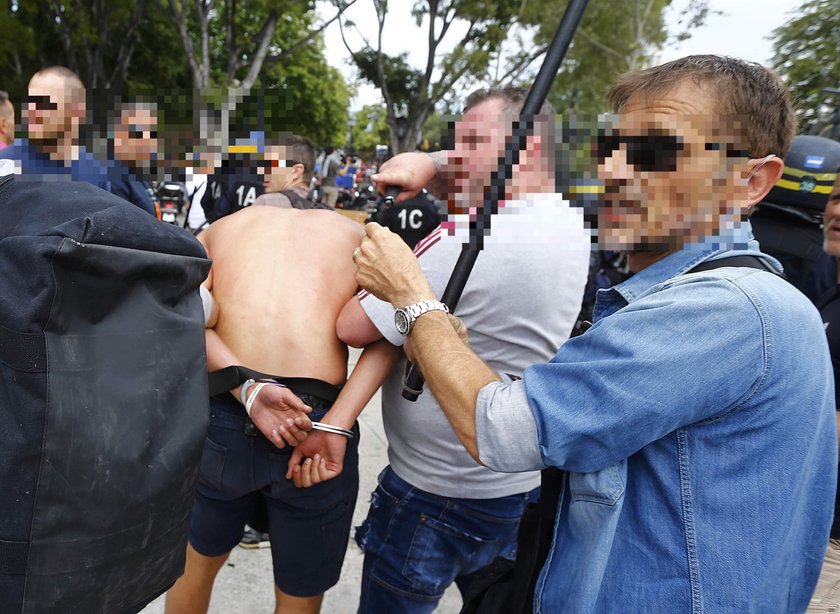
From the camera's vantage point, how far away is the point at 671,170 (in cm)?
113

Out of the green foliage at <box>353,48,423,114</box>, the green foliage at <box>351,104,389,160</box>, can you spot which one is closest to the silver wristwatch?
the green foliage at <box>353,48,423,114</box>

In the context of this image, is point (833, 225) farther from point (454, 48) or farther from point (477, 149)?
point (454, 48)

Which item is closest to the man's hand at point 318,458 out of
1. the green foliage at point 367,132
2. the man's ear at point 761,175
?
the man's ear at point 761,175

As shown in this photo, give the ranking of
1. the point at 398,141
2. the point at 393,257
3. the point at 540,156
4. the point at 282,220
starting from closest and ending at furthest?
1. the point at 393,257
2. the point at 540,156
3. the point at 282,220
4. the point at 398,141

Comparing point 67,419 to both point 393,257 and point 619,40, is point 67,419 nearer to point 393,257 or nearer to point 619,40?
point 393,257

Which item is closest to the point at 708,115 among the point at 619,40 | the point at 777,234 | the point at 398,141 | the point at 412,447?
the point at 412,447

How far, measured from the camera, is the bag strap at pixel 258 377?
181 centimetres

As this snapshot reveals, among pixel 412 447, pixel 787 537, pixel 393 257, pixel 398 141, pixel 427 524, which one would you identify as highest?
pixel 398 141

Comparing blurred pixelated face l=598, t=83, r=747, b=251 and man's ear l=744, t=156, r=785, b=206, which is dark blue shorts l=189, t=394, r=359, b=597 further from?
man's ear l=744, t=156, r=785, b=206

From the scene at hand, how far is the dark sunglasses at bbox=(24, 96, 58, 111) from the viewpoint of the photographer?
157 cm

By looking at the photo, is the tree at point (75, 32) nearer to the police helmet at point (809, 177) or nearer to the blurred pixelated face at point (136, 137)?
the blurred pixelated face at point (136, 137)

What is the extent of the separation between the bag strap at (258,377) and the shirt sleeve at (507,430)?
875 mm

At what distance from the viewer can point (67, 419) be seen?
1038 millimetres

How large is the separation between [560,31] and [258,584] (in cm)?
255
